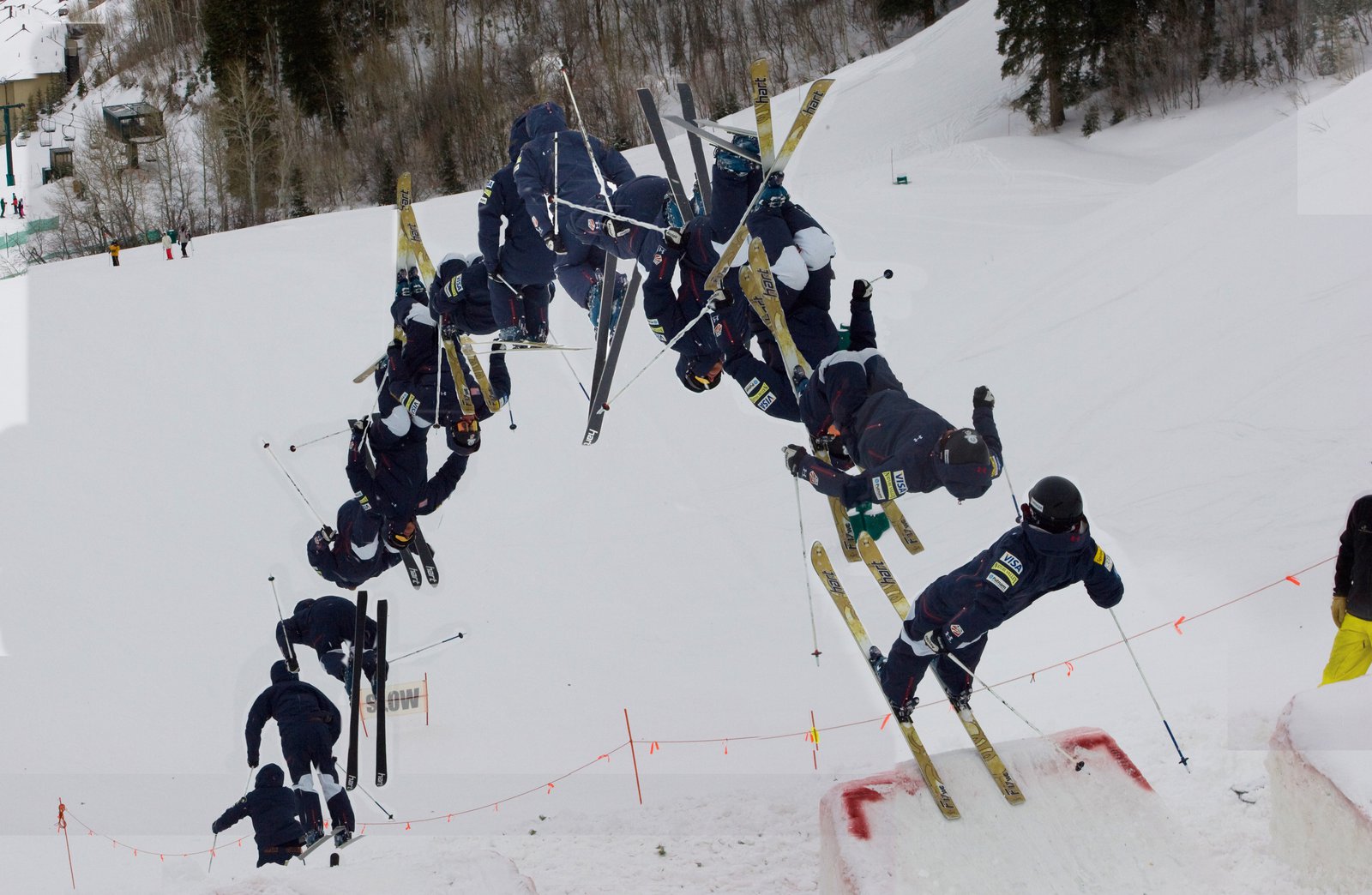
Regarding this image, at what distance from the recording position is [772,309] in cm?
584

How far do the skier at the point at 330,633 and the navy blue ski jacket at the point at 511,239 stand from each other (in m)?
2.49

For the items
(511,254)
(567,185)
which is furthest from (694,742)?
(567,185)

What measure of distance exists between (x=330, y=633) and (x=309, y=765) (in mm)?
1017

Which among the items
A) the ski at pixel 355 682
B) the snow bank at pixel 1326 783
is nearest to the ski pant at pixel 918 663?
the snow bank at pixel 1326 783

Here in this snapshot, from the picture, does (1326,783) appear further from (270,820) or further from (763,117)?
(270,820)

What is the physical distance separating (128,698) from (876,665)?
5640 millimetres

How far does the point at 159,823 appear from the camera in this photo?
23.5ft

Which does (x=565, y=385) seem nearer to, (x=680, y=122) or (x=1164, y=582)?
(x=680, y=122)

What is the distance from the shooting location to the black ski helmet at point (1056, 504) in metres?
4.65

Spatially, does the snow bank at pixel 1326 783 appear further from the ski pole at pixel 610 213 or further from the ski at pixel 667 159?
the ski at pixel 667 159

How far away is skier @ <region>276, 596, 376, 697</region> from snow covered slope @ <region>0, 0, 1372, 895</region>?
0.69 meters

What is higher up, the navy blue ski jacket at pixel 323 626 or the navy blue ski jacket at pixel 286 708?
the navy blue ski jacket at pixel 323 626

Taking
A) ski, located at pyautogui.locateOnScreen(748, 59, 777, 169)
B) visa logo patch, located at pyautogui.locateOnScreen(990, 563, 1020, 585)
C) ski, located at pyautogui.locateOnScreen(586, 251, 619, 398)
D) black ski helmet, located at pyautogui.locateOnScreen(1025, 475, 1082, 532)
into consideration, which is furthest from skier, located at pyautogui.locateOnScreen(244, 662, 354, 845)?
black ski helmet, located at pyautogui.locateOnScreen(1025, 475, 1082, 532)

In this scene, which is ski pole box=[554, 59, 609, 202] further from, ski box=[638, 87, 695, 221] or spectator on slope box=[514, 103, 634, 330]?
ski box=[638, 87, 695, 221]
